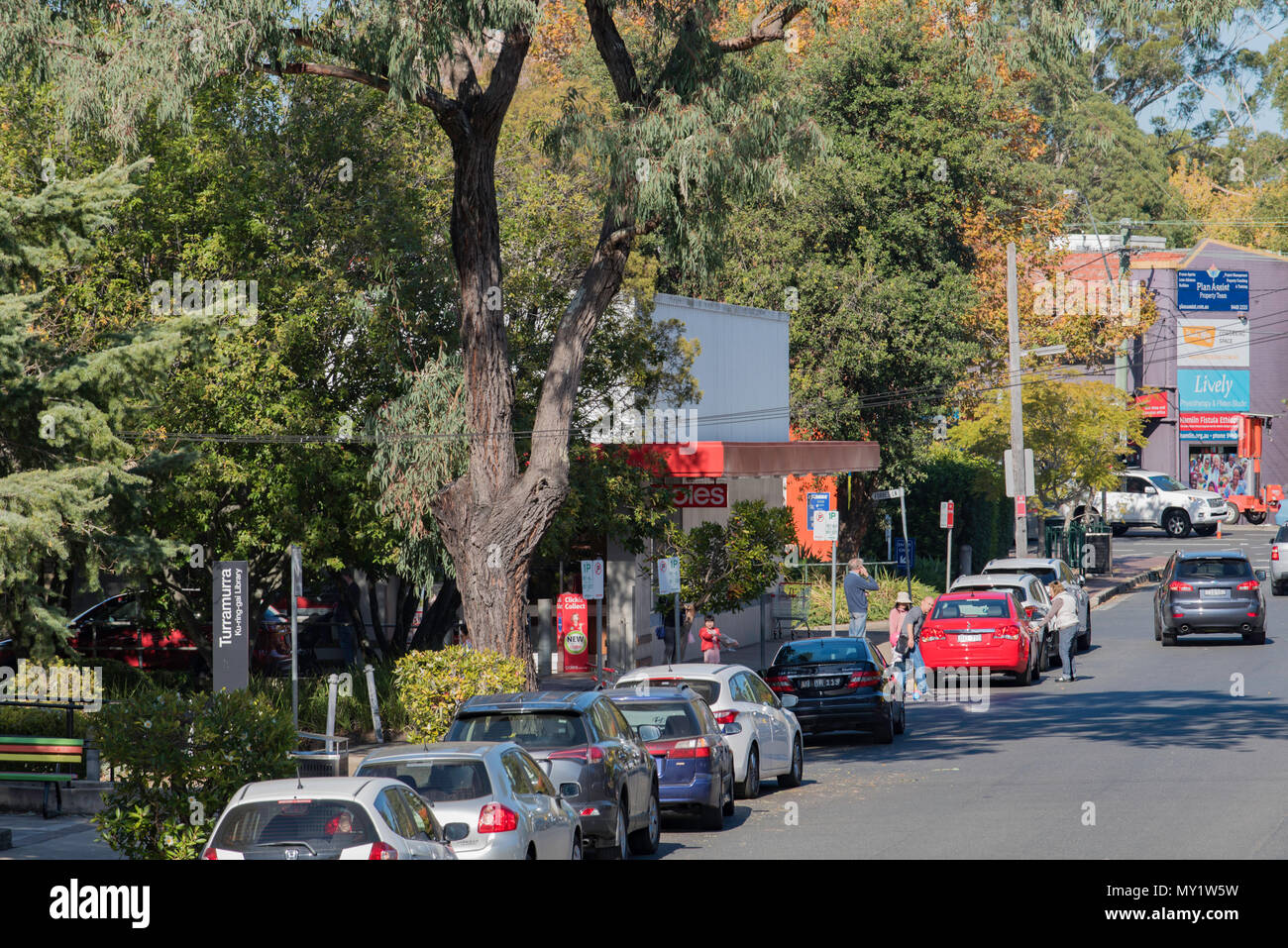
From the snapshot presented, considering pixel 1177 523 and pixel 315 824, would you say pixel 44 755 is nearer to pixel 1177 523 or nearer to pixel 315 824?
pixel 315 824

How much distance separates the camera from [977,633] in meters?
26.8

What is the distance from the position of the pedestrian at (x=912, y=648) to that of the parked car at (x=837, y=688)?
3.88m

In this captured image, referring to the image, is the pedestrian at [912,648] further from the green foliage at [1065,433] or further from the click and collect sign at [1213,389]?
the click and collect sign at [1213,389]

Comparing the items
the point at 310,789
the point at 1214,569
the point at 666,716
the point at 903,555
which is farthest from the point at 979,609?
the point at 310,789

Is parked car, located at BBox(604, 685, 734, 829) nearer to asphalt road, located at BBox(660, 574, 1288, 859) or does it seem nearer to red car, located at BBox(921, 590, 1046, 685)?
asphalt road, located at BBox(660, 574, 1288, 859)

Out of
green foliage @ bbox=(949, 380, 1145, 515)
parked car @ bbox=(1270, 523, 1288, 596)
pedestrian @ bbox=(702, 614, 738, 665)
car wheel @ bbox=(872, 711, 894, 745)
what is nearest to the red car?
pedestrian @ bbox=(702, 614, 738, 665)

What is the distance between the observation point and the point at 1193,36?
62.5ft

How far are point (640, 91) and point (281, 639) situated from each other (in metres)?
10.8

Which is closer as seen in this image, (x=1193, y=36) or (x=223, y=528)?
(x=1193, y=36)

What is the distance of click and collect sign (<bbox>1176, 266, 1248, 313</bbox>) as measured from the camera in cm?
6844

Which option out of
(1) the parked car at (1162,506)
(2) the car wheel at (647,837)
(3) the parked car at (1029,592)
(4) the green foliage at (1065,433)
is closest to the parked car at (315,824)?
(2) the car wheel at (647,837)

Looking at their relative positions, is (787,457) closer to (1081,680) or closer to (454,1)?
(1081,680)

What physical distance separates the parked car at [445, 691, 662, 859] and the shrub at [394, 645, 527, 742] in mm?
5480

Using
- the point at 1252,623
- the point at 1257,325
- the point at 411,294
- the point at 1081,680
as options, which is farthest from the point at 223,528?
the point at 1257,325
